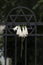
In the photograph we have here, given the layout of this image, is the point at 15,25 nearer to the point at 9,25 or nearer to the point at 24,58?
the point at 9,25

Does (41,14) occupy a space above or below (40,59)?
above

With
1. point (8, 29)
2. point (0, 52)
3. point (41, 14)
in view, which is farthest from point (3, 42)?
point (41, 14)

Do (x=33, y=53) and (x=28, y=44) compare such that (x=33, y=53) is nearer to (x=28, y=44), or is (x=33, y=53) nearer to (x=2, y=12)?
(x=28, y=44)

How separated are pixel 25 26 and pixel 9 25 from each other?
0.23m

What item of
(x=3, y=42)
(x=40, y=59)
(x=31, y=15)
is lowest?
(x=40, y=59)

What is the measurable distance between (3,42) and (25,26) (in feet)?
1.95

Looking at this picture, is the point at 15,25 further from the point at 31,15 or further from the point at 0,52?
the point at 0,52

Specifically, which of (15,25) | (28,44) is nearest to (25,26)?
(15,25)

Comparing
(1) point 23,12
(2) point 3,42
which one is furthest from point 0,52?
(1) point 23,12

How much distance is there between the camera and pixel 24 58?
4.18 m

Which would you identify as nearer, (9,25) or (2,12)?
(9,25)

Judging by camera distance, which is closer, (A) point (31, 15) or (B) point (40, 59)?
(A) point (31, 15)

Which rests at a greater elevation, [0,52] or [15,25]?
[15,25]

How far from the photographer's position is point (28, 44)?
4.21 m
